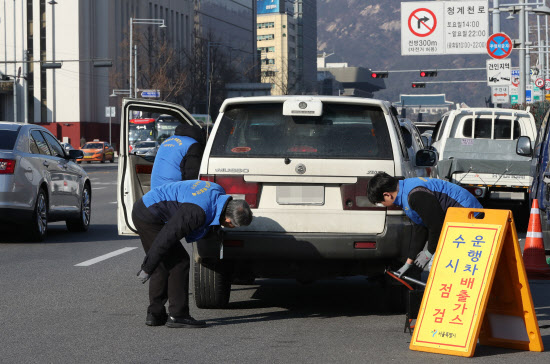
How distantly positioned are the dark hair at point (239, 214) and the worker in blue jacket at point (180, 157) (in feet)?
6.31

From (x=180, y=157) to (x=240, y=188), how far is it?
4.36ft

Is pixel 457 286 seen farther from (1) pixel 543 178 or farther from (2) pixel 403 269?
(1) pixel 543 178

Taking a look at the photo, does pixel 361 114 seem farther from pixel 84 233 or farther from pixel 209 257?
pixel 84 233

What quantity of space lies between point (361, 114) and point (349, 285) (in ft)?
8.91

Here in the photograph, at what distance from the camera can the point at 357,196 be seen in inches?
316

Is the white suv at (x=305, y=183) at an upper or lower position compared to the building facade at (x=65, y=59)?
lower

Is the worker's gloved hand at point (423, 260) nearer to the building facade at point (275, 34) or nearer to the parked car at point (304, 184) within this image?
the parked car at point (304, 184)

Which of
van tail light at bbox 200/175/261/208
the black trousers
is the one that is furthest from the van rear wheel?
van tail light at bbox 200/175/261/208

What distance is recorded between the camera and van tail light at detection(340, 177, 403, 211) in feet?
26.3

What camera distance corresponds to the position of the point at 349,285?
34.6 feet

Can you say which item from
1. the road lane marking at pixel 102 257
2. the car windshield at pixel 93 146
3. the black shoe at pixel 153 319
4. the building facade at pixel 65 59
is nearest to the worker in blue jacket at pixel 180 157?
the black shoe at pixel 153 319

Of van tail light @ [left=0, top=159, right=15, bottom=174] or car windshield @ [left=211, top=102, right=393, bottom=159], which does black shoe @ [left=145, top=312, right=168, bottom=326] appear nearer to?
car windshield @ [left=211, top=102, right=393, bottom=159]

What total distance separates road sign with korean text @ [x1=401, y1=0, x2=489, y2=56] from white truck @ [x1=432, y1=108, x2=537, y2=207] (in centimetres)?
2275

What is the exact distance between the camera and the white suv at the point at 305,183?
26.2 feet
